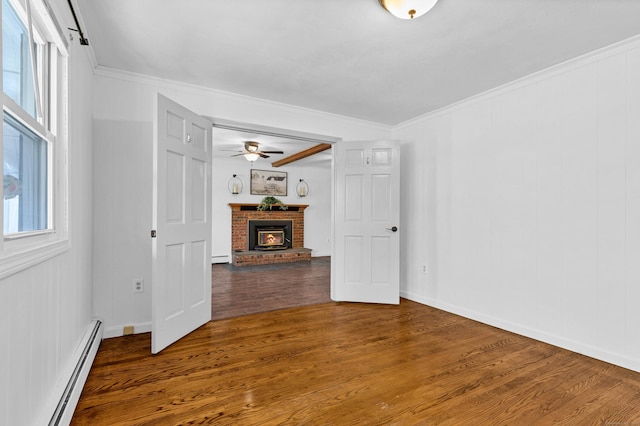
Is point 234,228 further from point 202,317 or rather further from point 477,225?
point 477,225

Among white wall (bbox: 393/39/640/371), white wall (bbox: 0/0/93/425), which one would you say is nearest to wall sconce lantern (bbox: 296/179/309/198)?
white wall (bbox: 393/39/640/371)

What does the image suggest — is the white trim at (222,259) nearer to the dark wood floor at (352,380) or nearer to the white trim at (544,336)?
the dark wood floor at (352,380)

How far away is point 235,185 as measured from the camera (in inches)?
295

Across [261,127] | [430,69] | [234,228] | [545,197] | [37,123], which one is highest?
[430,69]

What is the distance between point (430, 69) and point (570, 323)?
2493 millimetres

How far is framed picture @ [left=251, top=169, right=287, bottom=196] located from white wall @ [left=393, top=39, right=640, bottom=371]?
4754mm

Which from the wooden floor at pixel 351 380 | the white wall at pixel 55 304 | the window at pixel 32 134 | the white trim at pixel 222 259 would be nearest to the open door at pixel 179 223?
the wooden floor at pixel 351 380

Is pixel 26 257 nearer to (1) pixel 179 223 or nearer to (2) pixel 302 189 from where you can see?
(1) pixel 179 223

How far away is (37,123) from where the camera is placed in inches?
59.2

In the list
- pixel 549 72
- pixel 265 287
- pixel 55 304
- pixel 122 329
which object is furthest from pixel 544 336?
pixel 122 329

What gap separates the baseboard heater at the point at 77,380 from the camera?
1.52 metres

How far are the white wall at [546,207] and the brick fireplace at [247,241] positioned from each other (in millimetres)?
4131

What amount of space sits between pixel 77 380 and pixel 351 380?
1.66 metres

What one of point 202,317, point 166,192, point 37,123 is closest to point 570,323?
point 202,317
